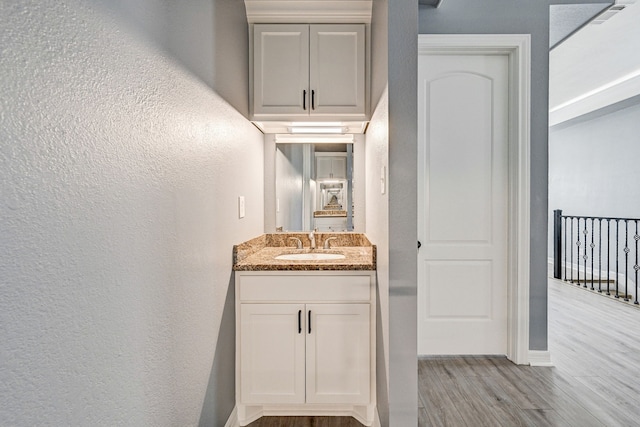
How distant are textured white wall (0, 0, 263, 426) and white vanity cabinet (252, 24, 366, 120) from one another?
0.79 meters

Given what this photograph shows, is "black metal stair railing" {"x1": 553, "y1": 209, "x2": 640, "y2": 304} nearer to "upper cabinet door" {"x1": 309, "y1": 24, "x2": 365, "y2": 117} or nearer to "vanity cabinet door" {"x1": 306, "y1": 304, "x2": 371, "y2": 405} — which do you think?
"vanity cabinet door" {"x1": 306, "y1": 304, "x2": 371, "y2": 405}

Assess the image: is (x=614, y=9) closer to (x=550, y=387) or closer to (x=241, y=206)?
(x=550, y=387)

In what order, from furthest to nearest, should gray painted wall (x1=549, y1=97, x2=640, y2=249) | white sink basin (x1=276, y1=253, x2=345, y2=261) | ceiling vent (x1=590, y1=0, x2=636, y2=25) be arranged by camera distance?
gray painted wall (x1=549, y1=97, x2=640, y2=249) < ceiling vent (x1=590, y1=0, x2=636, y2=25) < white sink basin (x1=276, y1=253, x2=345, y2=261)

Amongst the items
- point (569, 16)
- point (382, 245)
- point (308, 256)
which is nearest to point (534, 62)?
point (569, 16)

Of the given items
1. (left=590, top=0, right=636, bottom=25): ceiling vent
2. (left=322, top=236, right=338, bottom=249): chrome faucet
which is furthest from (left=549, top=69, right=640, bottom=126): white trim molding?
(left=322, top=236, right=338, bottom=249): chrome faucet

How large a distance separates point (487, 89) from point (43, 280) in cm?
278

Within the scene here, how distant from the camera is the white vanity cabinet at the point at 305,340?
180 centimetres

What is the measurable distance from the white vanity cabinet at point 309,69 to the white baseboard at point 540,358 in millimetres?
2115

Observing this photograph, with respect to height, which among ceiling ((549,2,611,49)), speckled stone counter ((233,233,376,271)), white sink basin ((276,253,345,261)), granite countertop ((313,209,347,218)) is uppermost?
ceiling ((549,2,611,49))

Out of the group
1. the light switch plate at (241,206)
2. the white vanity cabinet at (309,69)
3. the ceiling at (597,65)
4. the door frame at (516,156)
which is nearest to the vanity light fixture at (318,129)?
the white vanity cabinet at (309,69)

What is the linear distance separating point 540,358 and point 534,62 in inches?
83.7

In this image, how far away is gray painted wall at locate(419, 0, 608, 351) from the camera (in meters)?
2.40

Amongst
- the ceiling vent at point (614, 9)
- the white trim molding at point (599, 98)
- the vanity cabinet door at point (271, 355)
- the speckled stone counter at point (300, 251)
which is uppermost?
the white trim molding at point (599, 98)

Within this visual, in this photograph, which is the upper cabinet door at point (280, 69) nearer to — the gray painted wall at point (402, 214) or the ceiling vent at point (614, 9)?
the gray painted wall at point (402, 214)
